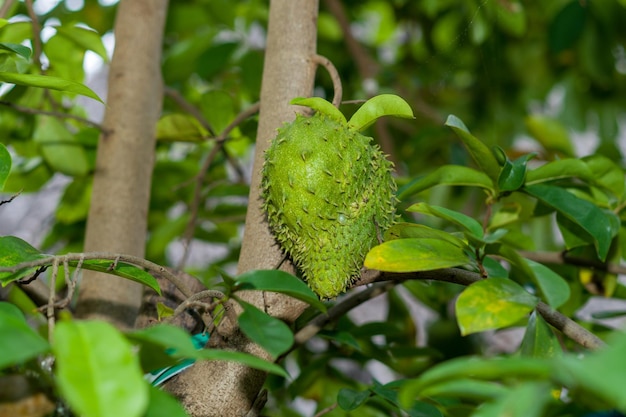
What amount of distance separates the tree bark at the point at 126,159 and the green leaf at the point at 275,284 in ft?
1.65

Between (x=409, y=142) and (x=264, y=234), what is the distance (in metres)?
0.85

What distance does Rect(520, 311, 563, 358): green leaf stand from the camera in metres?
0.58

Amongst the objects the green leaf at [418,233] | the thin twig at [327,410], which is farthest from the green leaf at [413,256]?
the thin twig at [327,410]

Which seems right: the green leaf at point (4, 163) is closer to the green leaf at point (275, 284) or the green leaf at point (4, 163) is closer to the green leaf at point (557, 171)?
the green leaf at point (275, 284)

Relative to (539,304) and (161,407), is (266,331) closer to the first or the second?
(161,407)

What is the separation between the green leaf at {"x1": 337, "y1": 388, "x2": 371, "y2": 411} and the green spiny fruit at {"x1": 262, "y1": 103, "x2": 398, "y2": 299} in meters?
0.14

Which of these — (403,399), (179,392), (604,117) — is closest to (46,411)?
(179,392)

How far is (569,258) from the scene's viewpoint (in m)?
0.95

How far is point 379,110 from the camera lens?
68 cm

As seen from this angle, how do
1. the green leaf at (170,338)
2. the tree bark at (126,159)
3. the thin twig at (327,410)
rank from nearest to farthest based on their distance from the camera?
the green leaf at (170,338) → the thin twig at (327,410) → the tree bark at (126,159)

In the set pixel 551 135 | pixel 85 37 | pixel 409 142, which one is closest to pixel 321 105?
pixel 85 37

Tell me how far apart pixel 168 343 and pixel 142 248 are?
0.66 m

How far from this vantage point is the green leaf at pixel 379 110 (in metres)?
0.67

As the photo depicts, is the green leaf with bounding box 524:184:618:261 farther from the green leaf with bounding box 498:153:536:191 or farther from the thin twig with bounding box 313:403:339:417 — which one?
the thin twig with bounding box 313:403:339:417
